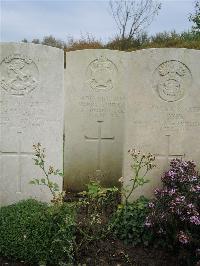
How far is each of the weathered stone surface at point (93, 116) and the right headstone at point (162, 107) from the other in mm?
1352

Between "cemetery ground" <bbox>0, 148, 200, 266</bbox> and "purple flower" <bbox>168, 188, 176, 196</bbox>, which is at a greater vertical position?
"purple flower" <bbox>168, 188, 176, 196</bbox>

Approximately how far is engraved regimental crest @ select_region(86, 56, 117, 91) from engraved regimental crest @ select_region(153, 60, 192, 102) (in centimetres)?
150

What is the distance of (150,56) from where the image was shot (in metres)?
5.44

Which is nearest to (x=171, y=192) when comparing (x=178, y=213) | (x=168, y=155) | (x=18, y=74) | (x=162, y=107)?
(x=178, y=213)

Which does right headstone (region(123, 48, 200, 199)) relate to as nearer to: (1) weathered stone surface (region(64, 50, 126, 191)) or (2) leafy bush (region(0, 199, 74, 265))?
(2) leafy bush (region(0, 199, 74, 265))

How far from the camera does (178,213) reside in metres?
4.50

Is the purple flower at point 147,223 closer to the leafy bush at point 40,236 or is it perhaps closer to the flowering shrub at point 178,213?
the flowering shrub at point 178,213

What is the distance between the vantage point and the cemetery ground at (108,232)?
4574mm

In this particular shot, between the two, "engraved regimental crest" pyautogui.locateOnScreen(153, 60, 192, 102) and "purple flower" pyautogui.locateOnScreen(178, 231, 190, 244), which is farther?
"engraved regimental crest" pyautogui.locateOnScreen(153, 60, 192, 102)

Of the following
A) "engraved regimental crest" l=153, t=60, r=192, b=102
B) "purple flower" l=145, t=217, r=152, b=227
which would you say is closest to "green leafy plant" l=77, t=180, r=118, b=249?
"purple flower" l=145, t=217, r=152, b=227

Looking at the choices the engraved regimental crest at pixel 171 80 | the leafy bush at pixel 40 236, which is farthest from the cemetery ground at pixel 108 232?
the engraved regimental crest at pixel 171 80

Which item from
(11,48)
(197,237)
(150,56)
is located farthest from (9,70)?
(197,237)

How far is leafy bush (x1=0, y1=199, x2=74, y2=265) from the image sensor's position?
15.2 feet

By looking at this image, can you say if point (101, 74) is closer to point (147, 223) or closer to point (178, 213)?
point (147, 223)
